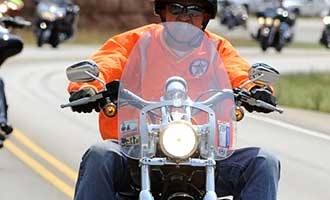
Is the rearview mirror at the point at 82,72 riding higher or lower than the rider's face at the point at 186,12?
lower

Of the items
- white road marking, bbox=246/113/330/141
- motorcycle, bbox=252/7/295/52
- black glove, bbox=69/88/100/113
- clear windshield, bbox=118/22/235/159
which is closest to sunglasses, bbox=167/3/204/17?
clear windshield, bbox=118/22/235/159

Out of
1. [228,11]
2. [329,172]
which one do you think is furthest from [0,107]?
[228,11]

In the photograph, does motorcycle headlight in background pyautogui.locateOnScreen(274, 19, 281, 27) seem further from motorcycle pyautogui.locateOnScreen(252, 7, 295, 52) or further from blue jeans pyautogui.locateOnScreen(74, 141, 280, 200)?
blue jeans pyautogui.locateOnScreen(74, 141, 280, 200)

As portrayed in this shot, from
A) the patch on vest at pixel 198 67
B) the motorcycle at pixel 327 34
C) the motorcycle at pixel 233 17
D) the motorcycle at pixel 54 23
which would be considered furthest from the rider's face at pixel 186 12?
the motorcycle at pixel 233 17

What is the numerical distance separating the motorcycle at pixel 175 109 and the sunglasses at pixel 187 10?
20 cm

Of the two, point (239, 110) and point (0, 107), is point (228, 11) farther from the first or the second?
point (239, 110)

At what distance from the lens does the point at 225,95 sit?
5090mm

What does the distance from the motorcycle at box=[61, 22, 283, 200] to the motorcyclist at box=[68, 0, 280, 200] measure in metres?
0.07

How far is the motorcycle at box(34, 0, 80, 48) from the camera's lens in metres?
33.8

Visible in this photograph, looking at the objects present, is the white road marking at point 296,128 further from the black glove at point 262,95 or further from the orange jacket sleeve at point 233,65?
the black glove at point 262,95

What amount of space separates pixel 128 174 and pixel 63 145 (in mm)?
7681

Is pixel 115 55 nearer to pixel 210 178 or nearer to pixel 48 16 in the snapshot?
pixel 210 178

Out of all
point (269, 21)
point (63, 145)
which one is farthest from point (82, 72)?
point (269, 21)

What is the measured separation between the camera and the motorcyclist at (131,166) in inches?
193
